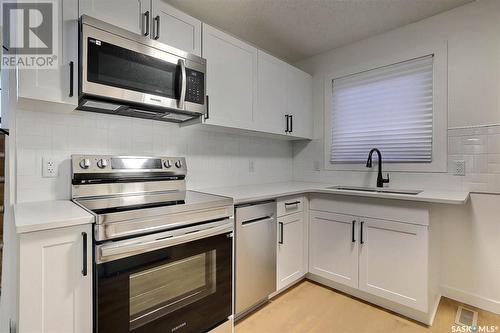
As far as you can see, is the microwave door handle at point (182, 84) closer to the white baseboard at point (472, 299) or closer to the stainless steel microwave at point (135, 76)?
the stainless steel microwave at point (135, 76)

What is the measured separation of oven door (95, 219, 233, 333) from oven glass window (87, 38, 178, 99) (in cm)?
86

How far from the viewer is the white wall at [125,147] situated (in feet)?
4.86

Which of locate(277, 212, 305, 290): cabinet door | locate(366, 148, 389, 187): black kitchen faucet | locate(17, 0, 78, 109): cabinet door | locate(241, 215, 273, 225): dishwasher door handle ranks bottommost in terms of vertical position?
locate(277, 212, 305, 290): cabinet door

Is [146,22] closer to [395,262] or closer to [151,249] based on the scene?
[151,249]

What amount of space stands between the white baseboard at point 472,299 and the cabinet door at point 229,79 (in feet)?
7.06

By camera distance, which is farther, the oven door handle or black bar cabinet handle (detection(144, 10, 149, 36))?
black bar cabinet handle (detection(144, 10, 149, 36))

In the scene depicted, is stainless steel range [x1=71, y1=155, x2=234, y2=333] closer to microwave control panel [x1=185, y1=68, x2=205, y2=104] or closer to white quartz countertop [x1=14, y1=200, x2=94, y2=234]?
white quartz countertop [x1=14, y1=200, x2=94, y2=234]

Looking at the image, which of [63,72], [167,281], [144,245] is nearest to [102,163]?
[63,72]

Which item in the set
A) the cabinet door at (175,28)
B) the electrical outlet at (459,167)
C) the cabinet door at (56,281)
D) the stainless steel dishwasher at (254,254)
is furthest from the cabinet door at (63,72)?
the electrical outlet at (459,167)

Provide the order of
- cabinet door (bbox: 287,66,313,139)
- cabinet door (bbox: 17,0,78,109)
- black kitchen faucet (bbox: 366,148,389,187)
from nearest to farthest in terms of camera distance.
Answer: cabinet door (bbox: 17,0,78,109) < black kitchen faucet (bbox: 366,148,389,187) < cabinet door (bbox: 287,66,313,139)

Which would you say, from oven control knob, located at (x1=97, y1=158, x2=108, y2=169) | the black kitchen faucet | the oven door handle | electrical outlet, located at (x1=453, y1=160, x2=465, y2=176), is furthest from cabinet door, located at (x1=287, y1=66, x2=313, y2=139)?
oven control knob, located at (x1=97, y1=158, x2=108, y2=169)

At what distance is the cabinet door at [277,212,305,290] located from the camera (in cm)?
211

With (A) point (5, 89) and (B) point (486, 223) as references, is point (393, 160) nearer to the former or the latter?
(B) point (486, 223)

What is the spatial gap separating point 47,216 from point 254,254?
4.12ft
